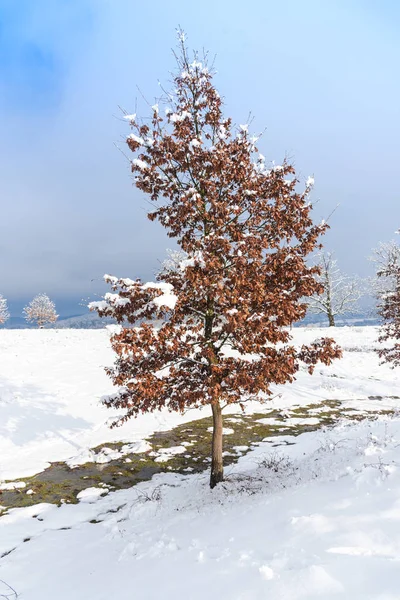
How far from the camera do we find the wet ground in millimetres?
7719

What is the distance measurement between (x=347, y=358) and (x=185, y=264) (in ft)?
68.0

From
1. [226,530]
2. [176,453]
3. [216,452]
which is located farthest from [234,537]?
[176,453]

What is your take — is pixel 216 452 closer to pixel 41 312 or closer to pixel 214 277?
pixel 214 277

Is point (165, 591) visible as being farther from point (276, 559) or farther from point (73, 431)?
point (73, 431)

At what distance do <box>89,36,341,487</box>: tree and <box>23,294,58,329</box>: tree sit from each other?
196ft

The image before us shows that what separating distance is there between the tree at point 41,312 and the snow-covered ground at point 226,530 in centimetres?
5430

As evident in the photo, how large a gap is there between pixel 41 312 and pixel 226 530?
6287 cm

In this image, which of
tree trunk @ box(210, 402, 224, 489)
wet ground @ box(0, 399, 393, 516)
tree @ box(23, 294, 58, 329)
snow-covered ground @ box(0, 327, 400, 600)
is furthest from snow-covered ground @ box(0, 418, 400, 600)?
tree @ box(23, 294, 58, 329)

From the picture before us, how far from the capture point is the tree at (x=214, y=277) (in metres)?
5.85

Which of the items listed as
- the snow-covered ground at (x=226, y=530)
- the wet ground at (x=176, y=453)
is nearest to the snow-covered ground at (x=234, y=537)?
the snow-covered ground at (x=226, y=530)

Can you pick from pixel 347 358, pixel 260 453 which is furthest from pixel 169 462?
pixel 347 358

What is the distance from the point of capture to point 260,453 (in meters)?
9.34

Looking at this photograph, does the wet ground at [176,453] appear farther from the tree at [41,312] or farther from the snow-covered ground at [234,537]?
the tree at [41,312]

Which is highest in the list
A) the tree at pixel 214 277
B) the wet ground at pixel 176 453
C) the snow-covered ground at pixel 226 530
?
the tree at pixel 214 277
